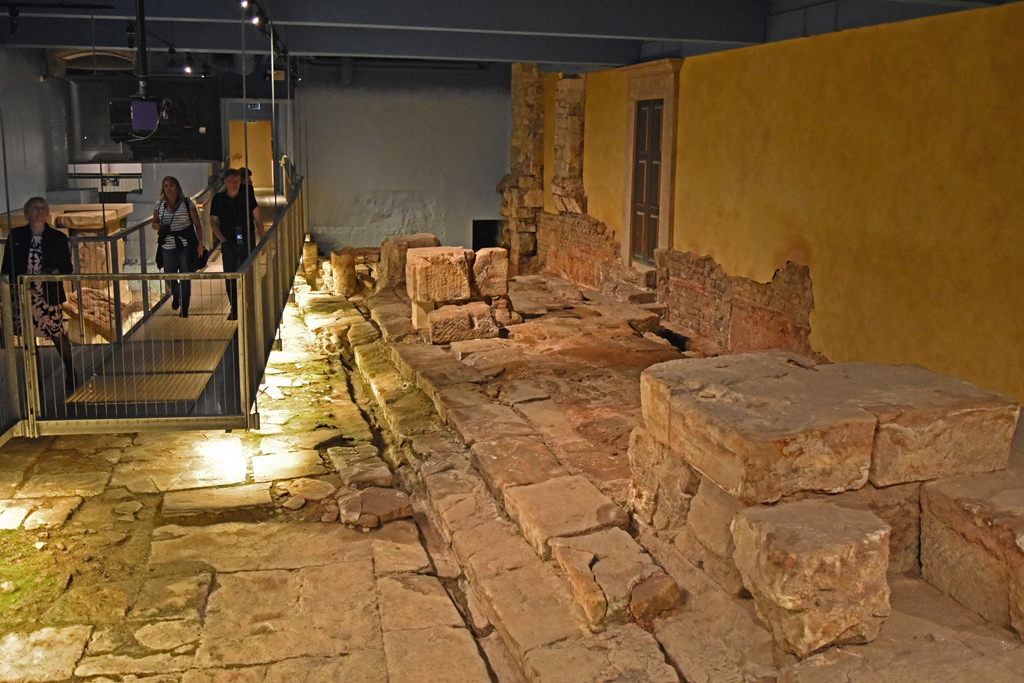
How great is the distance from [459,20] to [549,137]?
6166 mm

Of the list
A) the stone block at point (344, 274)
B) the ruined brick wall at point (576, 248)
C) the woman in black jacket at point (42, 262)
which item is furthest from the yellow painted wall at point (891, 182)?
the stone block at point (344, 274)

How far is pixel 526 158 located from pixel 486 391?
8440 millimetres

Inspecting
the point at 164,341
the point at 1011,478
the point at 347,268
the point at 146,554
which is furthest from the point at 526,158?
the point at 1011,478

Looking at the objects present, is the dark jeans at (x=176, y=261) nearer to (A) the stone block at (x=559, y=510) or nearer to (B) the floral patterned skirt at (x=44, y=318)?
(B) the floral patterned skirt at (x=44, y=318)

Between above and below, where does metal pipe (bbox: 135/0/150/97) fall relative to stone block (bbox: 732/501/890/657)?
above

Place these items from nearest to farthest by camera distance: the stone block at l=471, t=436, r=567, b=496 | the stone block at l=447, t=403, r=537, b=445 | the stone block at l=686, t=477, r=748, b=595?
the stone block at l=686, t=477, r=748, b=595 < the stone block at l=471, t=436, r=567, b=496 < the stone block at l=447, t=403, r=537, b=445

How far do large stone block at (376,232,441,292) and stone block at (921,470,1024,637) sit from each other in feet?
27.6

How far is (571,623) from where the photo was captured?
4.51 m

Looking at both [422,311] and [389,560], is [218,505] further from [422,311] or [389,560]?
[422,311]

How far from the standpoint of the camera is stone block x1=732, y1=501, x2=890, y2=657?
3.59m

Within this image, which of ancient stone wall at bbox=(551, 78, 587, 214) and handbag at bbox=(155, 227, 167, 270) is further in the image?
ancient stone wall at bbox=(551, 78, 587, 214)

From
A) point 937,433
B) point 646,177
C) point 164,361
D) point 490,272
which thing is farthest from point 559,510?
point 646,177

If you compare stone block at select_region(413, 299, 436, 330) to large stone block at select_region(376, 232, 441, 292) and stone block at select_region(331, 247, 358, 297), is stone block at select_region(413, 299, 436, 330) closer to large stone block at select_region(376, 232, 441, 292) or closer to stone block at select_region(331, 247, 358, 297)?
large stone block at select_region(376, 232, 441, 292)

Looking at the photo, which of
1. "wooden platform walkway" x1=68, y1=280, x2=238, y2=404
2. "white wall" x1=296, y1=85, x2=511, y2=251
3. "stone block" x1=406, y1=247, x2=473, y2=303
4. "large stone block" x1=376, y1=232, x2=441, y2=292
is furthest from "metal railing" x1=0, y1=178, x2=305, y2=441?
"white wall" x1=296, y1=85, x2=511, y2=251
